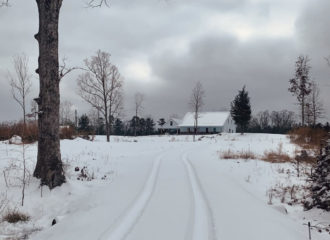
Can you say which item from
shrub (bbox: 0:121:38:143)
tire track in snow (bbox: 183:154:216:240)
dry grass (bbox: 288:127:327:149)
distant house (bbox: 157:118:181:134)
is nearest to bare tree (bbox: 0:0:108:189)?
tire track in snow (bbox: 183:154:216:240)

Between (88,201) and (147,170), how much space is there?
434 cm

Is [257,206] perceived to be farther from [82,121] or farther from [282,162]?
[82,121]

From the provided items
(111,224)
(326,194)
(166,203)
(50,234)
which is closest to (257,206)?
(326,194)

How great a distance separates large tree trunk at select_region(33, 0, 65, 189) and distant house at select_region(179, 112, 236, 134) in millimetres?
73362

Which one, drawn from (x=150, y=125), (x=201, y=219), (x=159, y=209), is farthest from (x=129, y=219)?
(x=150, y=125)

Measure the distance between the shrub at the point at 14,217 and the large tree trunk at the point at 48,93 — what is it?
1.70 m

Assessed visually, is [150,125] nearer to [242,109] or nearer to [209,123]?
[209,123]

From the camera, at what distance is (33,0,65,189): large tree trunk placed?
7.68 meters

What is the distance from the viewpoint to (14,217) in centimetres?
582

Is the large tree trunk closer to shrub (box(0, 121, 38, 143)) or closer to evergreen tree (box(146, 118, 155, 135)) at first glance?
shrub (box(0, 121, 38, 143))

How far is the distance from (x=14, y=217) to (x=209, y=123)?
77722 mm

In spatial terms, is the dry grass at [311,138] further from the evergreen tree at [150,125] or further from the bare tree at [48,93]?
the evergreen tree at [150,125]

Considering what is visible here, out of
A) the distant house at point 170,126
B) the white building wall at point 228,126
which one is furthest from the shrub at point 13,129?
the distant house at point 170,126

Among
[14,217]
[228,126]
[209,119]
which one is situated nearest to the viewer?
[14,217]
